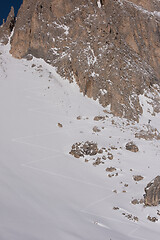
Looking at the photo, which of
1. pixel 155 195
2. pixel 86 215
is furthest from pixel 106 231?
pixel 155 195

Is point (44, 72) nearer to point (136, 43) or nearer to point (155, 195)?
point (136, 43)

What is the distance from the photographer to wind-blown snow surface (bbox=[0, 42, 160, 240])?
3.88m

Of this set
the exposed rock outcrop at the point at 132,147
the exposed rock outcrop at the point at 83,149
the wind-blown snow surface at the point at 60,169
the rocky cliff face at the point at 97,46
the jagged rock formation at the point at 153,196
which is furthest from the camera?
the rocky cliff face at the point at 97,46

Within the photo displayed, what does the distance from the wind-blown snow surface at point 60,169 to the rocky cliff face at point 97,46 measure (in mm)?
1884

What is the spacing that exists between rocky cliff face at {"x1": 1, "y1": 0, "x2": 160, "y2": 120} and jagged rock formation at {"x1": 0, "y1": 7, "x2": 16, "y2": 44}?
1504mm

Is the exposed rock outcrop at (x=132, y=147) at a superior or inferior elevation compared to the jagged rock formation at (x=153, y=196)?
superior

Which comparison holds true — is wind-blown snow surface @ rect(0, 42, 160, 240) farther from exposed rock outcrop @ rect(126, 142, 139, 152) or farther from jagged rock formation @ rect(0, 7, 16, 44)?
jagged rock formation @ rect(0, 7, 16, 44)

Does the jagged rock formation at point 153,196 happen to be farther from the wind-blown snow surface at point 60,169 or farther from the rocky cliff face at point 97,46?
the rocky cliff face at point 97,46

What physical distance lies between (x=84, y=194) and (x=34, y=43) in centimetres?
1686

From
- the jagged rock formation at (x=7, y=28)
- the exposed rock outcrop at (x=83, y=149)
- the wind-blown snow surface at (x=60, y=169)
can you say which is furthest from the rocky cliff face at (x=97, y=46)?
the exposed rock outcrop at (x=83, y=149)

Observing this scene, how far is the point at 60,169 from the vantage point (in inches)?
291

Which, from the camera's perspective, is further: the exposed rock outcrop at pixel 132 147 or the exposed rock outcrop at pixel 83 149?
the exposed rock outcrop at pixel 132 147

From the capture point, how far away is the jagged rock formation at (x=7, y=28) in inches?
869

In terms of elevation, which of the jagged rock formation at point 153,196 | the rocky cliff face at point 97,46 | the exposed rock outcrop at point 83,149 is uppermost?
the rocky cliff face at point 97,46
